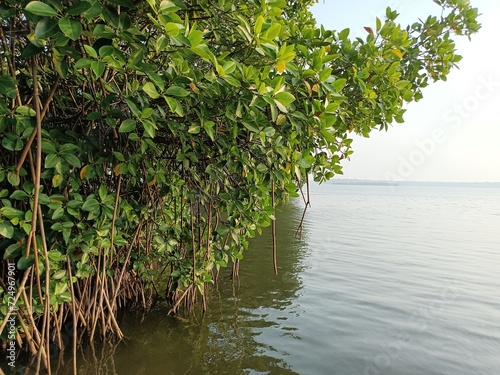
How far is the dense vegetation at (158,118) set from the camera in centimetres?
164

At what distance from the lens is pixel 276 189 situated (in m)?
3.02

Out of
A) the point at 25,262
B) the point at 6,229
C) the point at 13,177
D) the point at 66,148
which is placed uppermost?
the point at 66,148

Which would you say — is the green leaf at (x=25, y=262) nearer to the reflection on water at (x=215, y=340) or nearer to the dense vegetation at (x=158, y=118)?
the dense vegetation at (x=158, y=118)

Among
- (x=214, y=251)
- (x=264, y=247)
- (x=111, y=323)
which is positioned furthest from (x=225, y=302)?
(x=264, y=247)

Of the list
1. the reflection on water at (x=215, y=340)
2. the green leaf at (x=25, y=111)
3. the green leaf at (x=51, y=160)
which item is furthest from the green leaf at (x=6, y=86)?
the reflection on water at (x=215, y=340)

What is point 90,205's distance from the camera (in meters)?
2.44

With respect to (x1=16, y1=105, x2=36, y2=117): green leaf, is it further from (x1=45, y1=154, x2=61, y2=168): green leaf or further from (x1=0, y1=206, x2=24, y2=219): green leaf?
(x1=0, y1=206, x2=24, y2=219): green leaf

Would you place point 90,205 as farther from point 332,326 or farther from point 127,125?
point 332,326

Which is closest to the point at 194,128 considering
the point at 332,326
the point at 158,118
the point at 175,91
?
the point at 158,118

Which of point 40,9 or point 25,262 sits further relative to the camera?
point 25,262

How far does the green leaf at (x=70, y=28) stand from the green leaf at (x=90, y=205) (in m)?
1.41

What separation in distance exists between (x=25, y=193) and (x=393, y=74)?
2.69 metres

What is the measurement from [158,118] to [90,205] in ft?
2.77

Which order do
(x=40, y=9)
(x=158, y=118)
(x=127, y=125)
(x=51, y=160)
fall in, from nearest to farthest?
1. (x=40, y=9)
2. (x=127, y=125)
3. (x=51, y=160)
4. (x=158, y=118)
